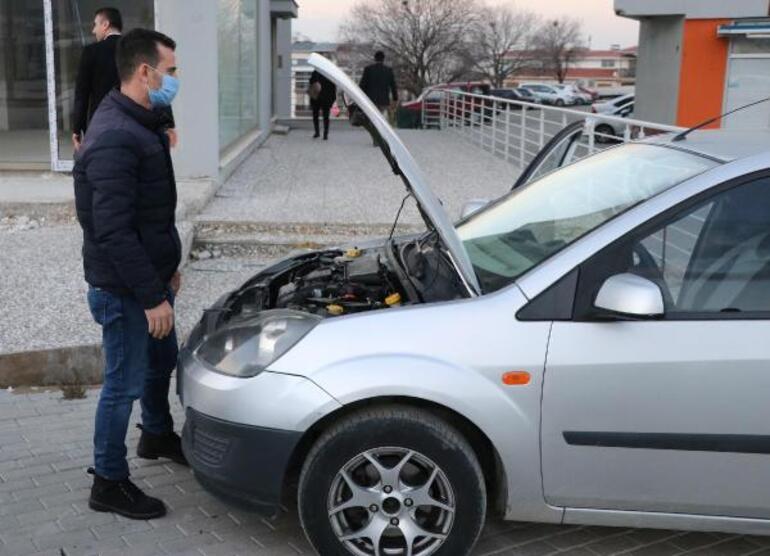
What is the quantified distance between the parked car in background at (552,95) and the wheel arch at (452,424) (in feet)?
196

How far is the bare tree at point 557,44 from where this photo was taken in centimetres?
9144

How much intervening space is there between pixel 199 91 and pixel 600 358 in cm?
750

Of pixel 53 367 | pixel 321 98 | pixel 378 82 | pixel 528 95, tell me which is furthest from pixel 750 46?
pixel 528 95

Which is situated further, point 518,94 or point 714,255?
point 518,94


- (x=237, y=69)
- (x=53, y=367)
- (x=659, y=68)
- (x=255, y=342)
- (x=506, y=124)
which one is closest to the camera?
(x=255, y=342)

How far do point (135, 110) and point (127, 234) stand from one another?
0.51m

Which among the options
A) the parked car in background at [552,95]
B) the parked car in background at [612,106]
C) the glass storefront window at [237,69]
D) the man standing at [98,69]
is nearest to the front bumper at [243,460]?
the man standing at [98,69]

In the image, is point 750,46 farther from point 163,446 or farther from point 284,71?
point 163,446

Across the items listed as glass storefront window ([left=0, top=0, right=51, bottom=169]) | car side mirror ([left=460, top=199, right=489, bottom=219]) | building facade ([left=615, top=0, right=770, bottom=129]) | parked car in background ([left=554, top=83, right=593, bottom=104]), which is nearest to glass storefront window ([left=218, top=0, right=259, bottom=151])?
glass storefront window ([left=0, top=0, right=51, bottom=169])

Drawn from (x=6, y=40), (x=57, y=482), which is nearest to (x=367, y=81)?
(x=6, y=40)

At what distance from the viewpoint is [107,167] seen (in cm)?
329

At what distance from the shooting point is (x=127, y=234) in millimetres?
3311

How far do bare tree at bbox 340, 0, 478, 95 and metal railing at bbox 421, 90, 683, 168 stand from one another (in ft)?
116

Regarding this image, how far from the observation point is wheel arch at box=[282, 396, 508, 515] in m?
3.06
